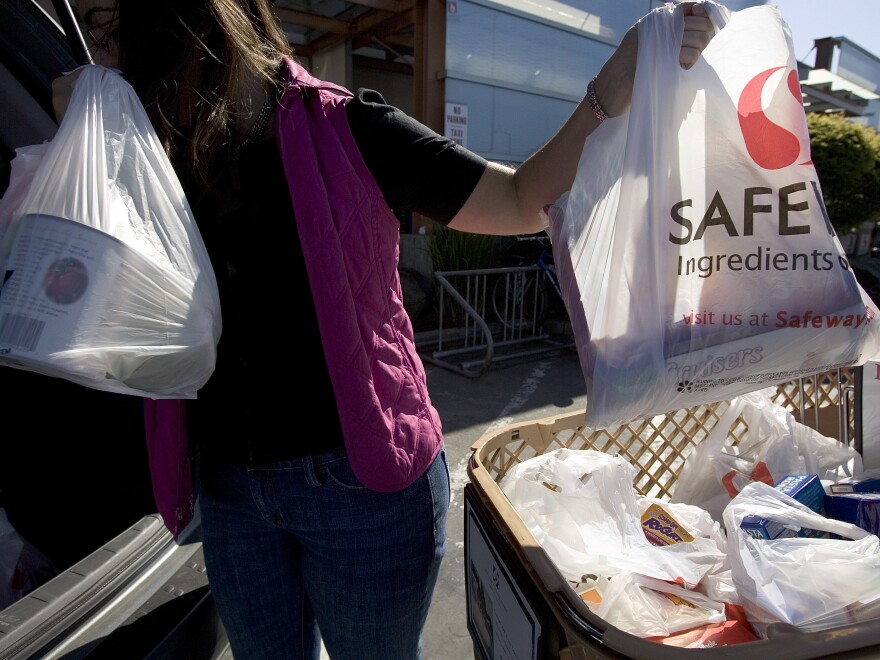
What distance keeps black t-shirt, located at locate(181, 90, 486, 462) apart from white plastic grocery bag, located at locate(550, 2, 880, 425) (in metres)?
0.24

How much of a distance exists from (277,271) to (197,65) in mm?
351

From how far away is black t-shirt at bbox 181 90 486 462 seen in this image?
93 cm

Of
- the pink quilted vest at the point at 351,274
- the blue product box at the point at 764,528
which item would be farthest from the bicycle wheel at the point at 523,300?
the pink quilted vest at the point at 351,274

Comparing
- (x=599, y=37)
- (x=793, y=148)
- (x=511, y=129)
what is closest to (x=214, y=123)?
(x=793, y=148)

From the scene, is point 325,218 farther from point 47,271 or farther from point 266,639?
point 266,639

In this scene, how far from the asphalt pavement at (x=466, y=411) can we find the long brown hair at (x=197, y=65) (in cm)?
177

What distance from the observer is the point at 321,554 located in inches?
42.2

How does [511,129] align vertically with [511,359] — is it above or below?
above

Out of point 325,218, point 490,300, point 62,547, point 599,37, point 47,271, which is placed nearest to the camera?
point 47,271

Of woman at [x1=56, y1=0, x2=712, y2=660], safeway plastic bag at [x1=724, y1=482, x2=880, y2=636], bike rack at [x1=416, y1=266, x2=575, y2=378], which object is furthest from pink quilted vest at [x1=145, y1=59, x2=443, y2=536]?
bike rack at [x1=416, y1=266, x2=575, y2=378]

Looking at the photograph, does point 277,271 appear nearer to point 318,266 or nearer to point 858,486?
point 318,266

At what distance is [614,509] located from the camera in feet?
4.23

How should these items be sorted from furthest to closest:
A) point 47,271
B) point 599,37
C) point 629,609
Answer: point 599,37
point 629,609
point 47,271

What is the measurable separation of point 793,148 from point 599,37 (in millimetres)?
8489
